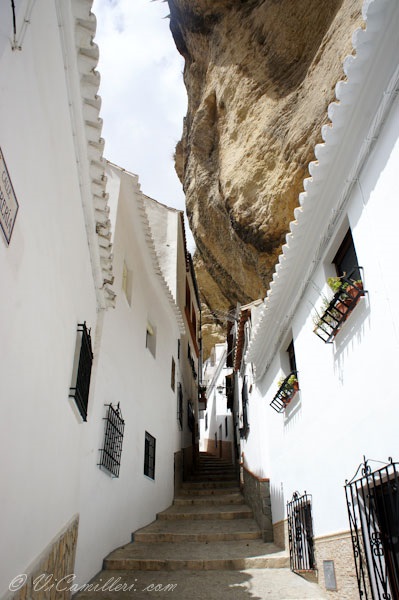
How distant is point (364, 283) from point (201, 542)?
574 centimetres

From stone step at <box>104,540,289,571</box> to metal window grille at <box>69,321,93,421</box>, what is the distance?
8.17 feet

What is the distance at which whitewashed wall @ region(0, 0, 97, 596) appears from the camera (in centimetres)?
274

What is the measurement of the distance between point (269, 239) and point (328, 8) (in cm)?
528

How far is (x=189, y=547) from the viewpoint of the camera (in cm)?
741

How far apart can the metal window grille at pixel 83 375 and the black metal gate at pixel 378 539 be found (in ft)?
9.19

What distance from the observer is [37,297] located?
3355 millimetres

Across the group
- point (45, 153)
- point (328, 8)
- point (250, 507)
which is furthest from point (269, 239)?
point (45, 153)

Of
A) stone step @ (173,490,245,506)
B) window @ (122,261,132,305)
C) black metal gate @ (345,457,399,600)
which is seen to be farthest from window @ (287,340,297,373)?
stone step @ (173,490,245,506)

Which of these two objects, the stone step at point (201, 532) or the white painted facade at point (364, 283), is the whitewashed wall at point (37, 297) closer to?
the white painted facade at point (364, 283)

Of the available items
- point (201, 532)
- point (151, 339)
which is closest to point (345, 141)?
point (201, 532)

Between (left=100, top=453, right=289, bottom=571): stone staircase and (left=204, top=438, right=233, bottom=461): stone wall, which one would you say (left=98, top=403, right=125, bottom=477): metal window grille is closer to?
(left=100, top=453, right=289, bottom=571): stone staircase

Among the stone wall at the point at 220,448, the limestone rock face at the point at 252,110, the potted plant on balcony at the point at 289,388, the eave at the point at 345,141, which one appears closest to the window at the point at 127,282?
the eave at the point at 345,141

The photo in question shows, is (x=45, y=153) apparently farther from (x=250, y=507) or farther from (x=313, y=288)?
Answer: (x=250, y=507)

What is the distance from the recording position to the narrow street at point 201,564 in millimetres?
5371
